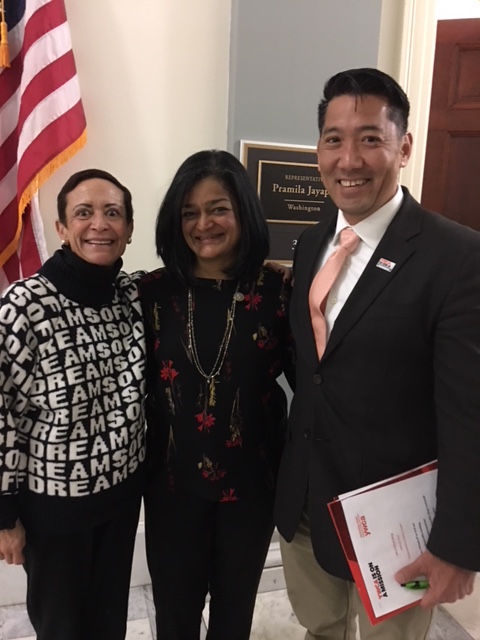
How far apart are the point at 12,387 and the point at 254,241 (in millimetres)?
685

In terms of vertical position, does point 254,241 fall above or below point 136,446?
above

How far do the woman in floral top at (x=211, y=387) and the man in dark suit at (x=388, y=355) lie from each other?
0.49 ft

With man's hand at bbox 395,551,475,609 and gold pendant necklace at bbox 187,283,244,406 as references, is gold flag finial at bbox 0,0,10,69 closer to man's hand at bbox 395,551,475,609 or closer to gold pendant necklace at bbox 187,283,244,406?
gold pendant necklace at bbox 187,283,244,406

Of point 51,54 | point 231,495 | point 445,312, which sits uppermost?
point 51,54

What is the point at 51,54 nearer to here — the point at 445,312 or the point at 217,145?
the point at 217,145

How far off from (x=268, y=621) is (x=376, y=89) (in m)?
1.92

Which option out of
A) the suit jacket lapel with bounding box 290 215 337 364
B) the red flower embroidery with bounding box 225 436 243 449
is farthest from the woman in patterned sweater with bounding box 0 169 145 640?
the suit jacket lapel with bounding box 290 215 337 364

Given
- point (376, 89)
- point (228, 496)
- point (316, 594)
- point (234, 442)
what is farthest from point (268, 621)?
point (376, 89)

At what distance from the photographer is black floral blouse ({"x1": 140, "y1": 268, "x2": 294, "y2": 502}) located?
1273 mm

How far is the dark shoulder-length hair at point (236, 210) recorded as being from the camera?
130cm

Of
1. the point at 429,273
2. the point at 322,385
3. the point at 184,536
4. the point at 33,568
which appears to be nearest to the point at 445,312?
the point at 429,273

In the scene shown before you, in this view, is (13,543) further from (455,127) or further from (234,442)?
→ (455,127)

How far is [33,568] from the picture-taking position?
122 centimetres

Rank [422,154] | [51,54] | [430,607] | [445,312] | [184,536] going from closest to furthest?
1. [445,312]
2. [430,607]
3. [184,536]
4. [51,54]
5. [422,154]
